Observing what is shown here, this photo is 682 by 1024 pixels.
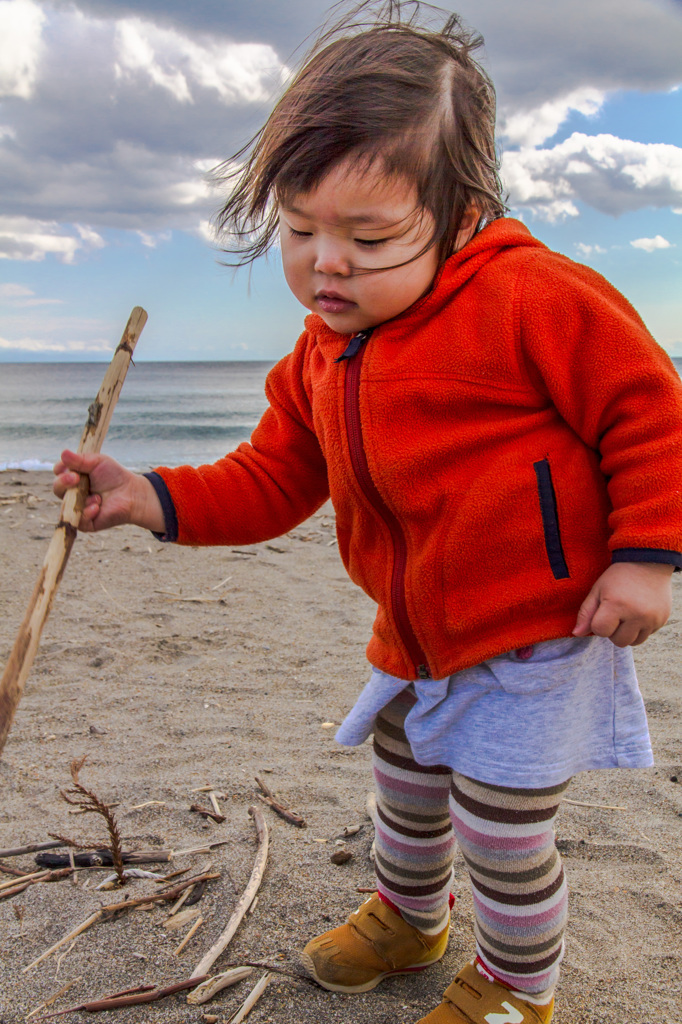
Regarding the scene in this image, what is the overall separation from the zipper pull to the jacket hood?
67 mm

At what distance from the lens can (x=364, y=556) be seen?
180 cm

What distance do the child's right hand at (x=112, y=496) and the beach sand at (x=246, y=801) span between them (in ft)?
3.23

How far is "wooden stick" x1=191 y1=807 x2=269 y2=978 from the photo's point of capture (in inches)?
72.1

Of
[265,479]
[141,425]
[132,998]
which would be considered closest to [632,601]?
[265,479]

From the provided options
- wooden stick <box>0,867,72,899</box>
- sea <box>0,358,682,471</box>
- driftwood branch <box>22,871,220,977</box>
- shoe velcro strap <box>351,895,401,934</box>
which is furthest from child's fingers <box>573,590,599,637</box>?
sea <box>0,358,682,471</box>

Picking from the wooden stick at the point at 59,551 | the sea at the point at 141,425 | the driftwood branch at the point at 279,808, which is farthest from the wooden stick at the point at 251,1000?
the sea at the point at 141,425

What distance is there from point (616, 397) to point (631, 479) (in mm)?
158

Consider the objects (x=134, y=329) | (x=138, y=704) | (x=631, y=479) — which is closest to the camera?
(x=631, y=479)

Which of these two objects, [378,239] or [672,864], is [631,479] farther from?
[672,864]

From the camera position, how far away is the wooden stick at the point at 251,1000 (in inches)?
66.8

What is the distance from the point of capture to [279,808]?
8.18 ft

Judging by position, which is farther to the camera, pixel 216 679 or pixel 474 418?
pixel 216 679

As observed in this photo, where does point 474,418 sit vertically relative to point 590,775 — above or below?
above

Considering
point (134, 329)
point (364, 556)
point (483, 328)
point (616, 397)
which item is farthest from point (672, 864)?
point (134, 329)
